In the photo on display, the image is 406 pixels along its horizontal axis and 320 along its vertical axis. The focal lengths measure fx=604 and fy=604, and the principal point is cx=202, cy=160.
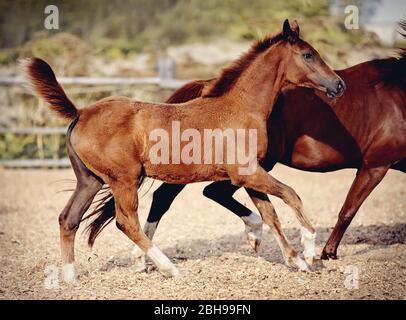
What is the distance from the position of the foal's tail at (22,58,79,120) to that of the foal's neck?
1339mm

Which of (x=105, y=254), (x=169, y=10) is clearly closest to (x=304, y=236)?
(x=105, y=254)

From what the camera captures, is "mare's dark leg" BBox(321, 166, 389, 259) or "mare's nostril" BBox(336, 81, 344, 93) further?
"mare's dark leg" BBox(321, 166, 389, 259)

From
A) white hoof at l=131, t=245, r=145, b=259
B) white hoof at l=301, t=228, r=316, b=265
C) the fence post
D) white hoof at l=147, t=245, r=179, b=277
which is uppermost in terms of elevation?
the fence post

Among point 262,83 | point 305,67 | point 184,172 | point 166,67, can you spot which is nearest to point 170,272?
point 184,172

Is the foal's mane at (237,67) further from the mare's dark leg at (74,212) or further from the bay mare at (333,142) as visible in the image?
the mare's dark leg at (74,212)

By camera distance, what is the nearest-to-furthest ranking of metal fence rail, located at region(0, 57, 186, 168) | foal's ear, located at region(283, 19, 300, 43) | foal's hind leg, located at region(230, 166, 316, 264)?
foal's hind leg, located at region(230, 166, 316, 264) < foal's ear, located at region(283, 19, 300, 43) < metal fence rail, located at region(0, 57, 186, 168)

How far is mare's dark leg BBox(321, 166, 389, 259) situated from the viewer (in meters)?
5.42

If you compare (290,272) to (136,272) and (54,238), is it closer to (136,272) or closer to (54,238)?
(136,272)

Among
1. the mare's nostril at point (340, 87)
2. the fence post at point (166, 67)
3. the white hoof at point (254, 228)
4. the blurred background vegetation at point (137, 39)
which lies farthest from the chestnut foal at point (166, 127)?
the fence post at point (166, 67)

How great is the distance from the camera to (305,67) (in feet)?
16.1

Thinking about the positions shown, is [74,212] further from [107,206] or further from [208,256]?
[208,256]

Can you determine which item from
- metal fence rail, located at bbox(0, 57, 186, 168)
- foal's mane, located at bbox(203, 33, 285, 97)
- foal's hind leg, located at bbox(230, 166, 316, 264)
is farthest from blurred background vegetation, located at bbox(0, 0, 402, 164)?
foal's hind leg, located at bbox(230, 166, 316, 264)

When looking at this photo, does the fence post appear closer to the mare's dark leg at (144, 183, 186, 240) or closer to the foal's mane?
the mare's dark leg at (144, 183, 186, 240)
